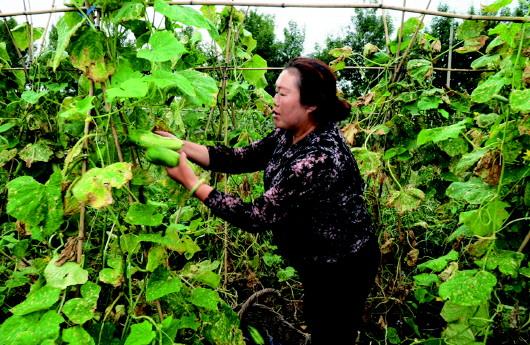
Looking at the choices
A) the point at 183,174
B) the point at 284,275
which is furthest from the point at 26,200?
the point at 284,275

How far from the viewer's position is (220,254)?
2854 mm

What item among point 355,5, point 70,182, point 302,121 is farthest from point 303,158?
point 70,182

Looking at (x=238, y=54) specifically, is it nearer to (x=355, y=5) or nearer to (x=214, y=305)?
(x=355, y=5)

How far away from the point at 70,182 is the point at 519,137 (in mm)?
1399

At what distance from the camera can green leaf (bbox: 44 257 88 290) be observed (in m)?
1.19

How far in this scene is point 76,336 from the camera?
1.20m

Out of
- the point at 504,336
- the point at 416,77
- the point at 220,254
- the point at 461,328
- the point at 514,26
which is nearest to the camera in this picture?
the point at 514,26

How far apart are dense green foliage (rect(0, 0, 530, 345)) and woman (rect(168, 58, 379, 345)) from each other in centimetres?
25

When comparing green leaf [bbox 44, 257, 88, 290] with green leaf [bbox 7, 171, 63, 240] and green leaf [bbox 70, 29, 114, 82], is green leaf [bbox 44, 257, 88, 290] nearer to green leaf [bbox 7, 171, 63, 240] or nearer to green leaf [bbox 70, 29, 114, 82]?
green leaf [bbox 7, 171, 63, 240]

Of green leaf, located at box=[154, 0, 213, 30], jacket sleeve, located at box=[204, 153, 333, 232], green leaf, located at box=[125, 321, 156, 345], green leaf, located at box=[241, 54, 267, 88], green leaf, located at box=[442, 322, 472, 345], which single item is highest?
green leaf, located at box=[154, 0, 213, 30]

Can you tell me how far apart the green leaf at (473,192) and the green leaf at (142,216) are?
1.03 meters

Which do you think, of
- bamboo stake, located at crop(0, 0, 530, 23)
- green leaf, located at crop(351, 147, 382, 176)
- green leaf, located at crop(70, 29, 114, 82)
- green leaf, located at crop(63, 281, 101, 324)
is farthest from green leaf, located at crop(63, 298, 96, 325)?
green leaf, located at crop(351, 147, 382, 176)

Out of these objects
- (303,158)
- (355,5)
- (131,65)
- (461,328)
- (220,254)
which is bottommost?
(220,254)

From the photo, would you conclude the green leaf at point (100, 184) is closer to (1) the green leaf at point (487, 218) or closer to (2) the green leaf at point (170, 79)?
(2) the green leaf at point (170, 79)
